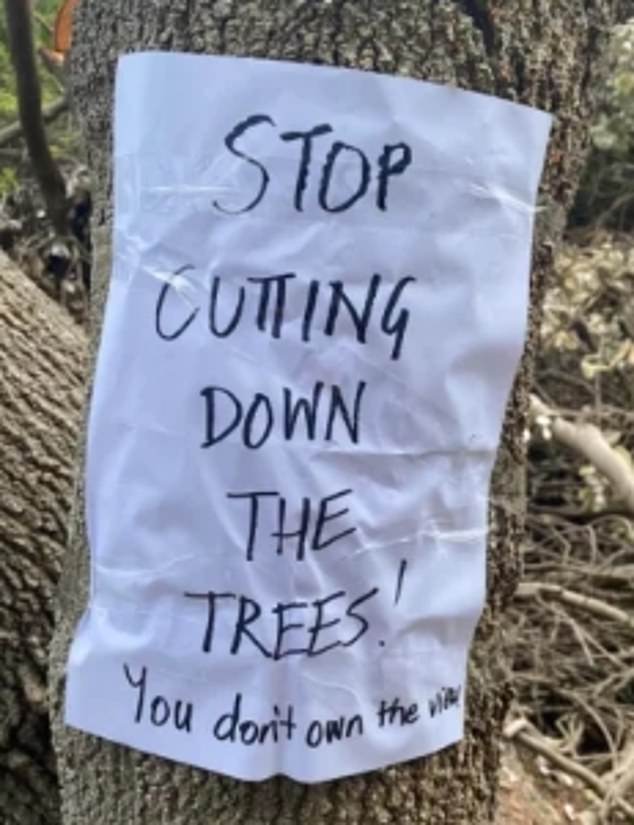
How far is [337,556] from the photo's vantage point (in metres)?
1.02

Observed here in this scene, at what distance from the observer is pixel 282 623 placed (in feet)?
3.34

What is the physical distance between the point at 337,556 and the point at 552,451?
3.55 metres

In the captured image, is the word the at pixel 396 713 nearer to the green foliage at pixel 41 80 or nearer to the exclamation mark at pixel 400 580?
the exclamation mark at pixel 400 580

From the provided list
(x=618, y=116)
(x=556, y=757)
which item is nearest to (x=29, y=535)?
(x=556, y=757)

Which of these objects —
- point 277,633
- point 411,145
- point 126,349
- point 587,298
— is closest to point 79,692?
point 277,633

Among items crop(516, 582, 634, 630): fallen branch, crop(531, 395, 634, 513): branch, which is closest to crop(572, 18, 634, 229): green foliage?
crop(531, 395, 634, 513): branch

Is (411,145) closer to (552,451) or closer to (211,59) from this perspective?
(211,59)

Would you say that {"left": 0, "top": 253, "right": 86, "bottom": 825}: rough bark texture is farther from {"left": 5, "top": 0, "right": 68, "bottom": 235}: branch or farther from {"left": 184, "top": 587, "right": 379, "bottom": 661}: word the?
{"left": 184, "top": 587, "right": 379, "bottom": 661}: word the

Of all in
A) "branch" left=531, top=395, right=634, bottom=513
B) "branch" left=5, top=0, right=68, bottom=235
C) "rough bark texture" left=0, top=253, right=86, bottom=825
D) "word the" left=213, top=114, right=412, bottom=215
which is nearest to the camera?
"word the" left=213, top=114, right=412, bottom=215

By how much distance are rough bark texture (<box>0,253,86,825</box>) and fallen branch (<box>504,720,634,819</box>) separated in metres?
1.36

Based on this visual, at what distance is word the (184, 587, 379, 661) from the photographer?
102 cm

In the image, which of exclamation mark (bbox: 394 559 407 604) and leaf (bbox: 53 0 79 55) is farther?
leaf (bbox: 53 0 79 55)

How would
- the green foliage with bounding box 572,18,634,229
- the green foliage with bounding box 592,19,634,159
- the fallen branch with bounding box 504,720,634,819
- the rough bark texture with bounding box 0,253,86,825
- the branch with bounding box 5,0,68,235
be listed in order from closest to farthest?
the rough bark texture with bounding box 0,253,86,825
the branch with bounding box 5,0,68,235
the fallen branch with bounding box 504,720,634,819
the green foliage with bounding box 592,19,634,159
the green foliage with bounding box 572,18,634,229

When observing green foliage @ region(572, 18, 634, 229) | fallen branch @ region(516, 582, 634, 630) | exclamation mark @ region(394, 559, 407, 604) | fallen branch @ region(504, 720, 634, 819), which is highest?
exclamation mark @ region(394, 559, 407, 604)
